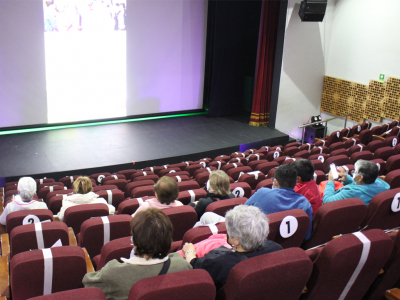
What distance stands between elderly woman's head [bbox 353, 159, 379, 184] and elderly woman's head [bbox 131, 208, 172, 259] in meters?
1.94

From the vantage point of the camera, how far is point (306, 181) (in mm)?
3123

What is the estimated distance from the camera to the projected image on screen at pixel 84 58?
884cm

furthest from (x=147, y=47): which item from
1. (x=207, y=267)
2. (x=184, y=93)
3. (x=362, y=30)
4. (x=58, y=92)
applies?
(x=207, y=267)

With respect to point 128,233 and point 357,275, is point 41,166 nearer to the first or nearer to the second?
point 128,233

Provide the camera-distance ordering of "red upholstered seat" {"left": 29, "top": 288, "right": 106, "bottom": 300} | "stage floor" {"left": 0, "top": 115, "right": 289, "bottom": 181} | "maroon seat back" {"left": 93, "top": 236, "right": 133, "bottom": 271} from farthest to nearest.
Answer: "stage floor" {"left": 0, "top": 115, "right": 289, "bottom": 181} → "maroon seat back" {"left": 93, "top": 236, "right": 133, "bottom": 271} → "red upholstered seat" {"left": 29, "top": 288, "right": 106, "bottom": 300}

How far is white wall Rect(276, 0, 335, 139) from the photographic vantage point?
9.81 metres

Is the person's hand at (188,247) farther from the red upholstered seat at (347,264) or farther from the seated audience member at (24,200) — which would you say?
the seated audience member at (24,200)

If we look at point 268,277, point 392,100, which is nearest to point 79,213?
point 268,277

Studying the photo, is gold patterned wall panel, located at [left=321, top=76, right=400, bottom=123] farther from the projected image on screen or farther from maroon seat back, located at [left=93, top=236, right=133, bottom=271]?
maroon seat back, located at [left=93, top=236, right=133, bottom=271]

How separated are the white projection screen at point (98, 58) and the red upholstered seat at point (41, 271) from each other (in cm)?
781

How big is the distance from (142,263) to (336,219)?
4.53ft

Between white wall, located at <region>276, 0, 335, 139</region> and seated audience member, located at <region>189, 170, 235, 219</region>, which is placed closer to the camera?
seated audience member, located at <region>189, 170, 235, 219</region>

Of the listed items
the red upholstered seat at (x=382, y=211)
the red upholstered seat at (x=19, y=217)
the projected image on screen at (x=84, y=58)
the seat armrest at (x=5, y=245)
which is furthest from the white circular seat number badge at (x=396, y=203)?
the projected image on screen at (x=84, y=58)

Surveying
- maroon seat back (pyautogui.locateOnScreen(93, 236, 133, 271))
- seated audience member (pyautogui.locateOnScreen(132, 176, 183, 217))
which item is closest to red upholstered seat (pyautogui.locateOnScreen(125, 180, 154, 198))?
seated audience member (pyautogui.locateOnScreen(132, 176, 183, 217))
